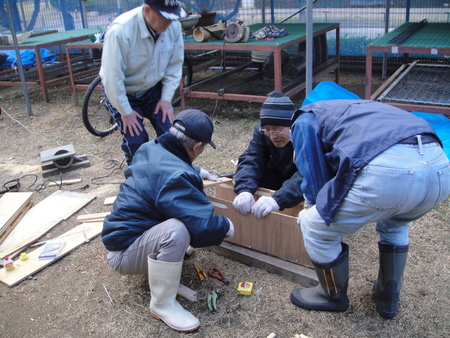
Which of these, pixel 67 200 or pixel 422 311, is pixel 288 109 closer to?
pixel 422 311

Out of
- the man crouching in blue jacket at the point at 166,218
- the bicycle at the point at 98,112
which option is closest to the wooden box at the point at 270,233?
the man crouching in blue jacket at the point at 166,218

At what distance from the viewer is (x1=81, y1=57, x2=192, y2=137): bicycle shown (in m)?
5.65

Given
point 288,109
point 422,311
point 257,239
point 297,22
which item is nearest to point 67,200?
point 257,239

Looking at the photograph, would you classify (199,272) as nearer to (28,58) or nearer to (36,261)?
(36,261)

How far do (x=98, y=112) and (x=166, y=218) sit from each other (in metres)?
4.38

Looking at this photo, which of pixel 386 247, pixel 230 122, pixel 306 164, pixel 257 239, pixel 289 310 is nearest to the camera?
pixel 306 164

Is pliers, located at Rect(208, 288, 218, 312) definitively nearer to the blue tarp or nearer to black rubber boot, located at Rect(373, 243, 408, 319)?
black rubber boot, located at Rect(373, 243, 408, 319)

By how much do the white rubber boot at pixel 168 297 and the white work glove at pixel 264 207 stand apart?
612 mm

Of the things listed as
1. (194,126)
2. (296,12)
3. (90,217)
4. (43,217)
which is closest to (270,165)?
(194,126)

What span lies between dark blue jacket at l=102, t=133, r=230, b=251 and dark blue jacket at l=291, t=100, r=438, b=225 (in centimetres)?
57

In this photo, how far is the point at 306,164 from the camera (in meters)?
2.06

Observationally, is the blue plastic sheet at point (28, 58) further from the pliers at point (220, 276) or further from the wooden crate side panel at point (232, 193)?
the pliers at point (220, 276)

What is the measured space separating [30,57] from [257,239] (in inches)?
290

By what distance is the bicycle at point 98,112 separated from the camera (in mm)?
5652
